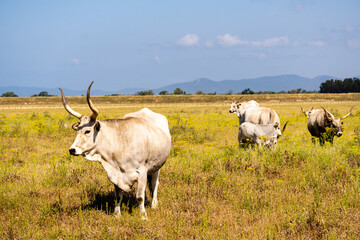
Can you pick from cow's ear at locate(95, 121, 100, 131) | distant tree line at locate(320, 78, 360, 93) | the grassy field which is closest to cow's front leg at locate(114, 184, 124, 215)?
the grassy field

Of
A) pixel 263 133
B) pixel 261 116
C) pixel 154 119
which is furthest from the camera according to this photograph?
pixel 261 116

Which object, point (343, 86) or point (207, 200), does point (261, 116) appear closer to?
point (207, 200)

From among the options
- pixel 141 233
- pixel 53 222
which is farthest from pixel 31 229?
pixel 141 233

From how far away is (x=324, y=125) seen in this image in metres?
12.7

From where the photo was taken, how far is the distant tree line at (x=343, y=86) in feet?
404

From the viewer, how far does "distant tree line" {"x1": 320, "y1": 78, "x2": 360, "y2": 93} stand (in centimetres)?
12325

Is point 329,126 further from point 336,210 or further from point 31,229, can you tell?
point 31,229

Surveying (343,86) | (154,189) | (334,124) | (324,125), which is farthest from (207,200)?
(343,86)

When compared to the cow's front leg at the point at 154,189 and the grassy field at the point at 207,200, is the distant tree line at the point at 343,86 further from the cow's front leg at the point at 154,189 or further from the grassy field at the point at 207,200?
the cow's front leg at the point at 154,189

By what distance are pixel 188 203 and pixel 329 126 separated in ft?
28.1

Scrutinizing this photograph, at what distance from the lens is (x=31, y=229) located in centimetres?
520

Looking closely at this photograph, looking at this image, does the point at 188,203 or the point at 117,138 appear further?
the point at 188,203

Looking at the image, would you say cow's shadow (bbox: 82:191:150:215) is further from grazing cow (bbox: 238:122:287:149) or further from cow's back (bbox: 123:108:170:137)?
grazing cow (bbox: 238:122:287:149)

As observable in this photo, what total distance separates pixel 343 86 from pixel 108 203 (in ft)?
454
